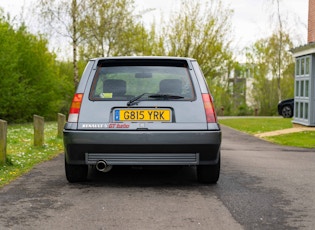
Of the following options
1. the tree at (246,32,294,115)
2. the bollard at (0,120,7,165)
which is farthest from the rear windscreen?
the tree at (246,32,294,115)

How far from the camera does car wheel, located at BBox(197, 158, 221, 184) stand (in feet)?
22.2

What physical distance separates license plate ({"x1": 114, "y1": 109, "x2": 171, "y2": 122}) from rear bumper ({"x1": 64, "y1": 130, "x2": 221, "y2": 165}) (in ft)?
0.58

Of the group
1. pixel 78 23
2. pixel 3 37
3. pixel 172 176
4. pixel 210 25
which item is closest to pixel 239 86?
pixel 210 25

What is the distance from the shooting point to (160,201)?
5.73 meters

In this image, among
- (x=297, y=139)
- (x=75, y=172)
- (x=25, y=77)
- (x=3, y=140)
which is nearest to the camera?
(x=75, y=172)

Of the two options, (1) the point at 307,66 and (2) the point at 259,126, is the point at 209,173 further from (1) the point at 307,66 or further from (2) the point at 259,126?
(2) the point at 259,126

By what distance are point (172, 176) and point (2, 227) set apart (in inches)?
135

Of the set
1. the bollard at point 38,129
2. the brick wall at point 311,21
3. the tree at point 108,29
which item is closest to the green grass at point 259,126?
the brick wall at point 311,21

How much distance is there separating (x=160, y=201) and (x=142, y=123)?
1.02 m

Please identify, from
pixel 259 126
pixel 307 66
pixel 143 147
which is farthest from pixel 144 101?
pixel 259 126

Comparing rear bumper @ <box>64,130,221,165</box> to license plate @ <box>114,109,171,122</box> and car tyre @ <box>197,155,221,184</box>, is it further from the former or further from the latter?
car tyre @ <box>197,155,221,184</box>

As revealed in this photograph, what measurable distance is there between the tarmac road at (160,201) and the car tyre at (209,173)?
0.44 ft

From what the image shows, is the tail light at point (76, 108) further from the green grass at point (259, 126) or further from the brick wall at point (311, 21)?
the brick wall at point (311, 21)

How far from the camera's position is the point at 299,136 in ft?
58.0
